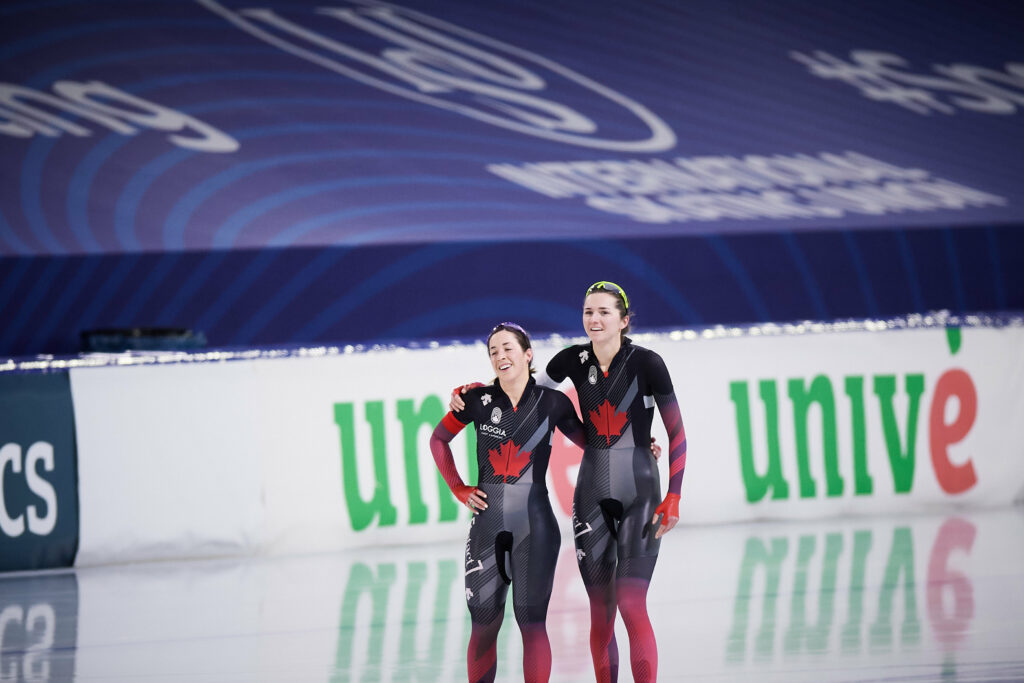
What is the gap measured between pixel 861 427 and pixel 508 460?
5.65 meters

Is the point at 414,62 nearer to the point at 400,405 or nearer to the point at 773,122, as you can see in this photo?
the point at 773,122

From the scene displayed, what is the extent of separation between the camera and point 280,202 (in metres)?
10.4

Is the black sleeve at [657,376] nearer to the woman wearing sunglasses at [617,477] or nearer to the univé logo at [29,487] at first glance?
the woman wearing sunglasses at [617,477]

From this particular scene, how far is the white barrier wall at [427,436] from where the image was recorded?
26.4ft

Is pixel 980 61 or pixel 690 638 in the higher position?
pixel 980 61

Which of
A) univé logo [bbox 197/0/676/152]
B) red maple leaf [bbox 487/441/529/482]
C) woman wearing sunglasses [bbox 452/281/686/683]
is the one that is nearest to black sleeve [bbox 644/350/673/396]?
woman wearing sunglasses [bbox 452/281/686/683]

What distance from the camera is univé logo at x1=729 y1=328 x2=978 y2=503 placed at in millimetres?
8836

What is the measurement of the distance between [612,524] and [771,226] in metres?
6.91

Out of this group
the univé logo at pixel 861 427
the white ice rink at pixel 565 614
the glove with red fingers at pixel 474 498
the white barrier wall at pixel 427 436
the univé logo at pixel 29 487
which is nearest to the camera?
the glove with red fingers at pixel 474 498

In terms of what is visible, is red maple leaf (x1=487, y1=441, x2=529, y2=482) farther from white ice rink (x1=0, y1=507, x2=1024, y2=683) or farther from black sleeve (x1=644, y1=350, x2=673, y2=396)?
white ice rink (x1=0, y1=507, x2=1024, y2=683)

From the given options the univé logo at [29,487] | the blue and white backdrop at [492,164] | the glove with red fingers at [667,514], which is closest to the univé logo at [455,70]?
the blue and white backdrop at [492,164]

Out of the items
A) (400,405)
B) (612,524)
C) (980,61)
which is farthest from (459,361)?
(980,61)

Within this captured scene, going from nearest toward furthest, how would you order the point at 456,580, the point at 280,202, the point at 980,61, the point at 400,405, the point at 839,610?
the point at 839,610 → the point at 456,580 → the point at 400,405 → the point at 280,202 → the point at 980,61

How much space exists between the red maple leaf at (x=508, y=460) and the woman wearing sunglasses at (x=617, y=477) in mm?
279
